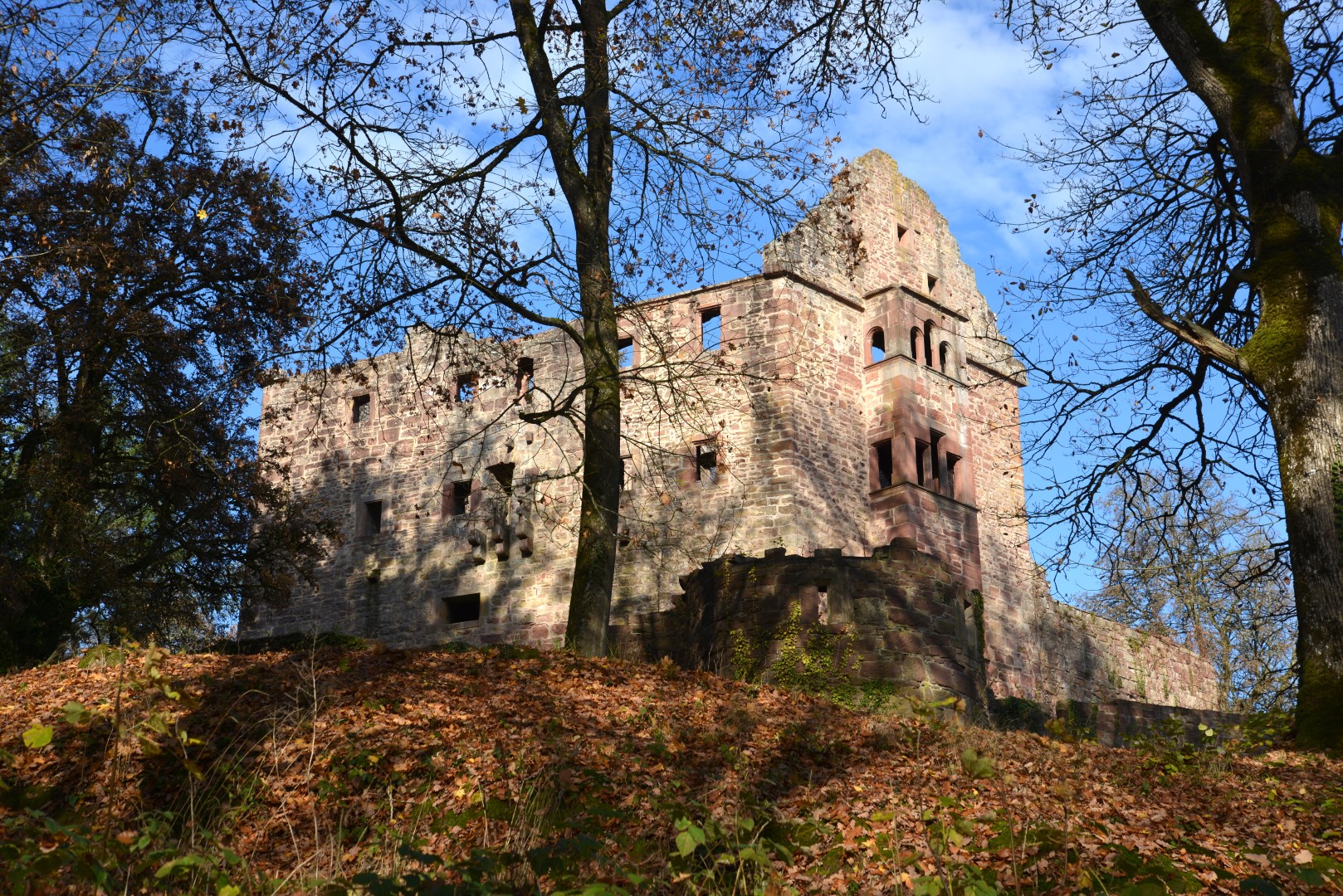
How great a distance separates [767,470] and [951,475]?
4195mm

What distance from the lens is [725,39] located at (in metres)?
12.0

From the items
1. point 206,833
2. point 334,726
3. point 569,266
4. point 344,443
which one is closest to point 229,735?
point 334,726

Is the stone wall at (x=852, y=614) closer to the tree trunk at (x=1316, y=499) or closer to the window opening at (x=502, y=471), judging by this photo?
the tree trunk at (x=1316, y=499)

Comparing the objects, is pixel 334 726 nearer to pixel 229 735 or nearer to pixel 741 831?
pixel 229 735

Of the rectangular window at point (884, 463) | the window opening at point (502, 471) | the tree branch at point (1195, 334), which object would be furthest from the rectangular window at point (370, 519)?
the tree branch at point (1195, 334)

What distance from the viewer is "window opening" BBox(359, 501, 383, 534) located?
2317 centimetres

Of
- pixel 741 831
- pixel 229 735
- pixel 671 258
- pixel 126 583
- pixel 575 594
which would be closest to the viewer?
pixel 741 831

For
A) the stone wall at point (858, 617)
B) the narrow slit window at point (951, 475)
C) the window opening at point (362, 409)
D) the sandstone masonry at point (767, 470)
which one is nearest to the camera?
the stone wall at point (858, 617)

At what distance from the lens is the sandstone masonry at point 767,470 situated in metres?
19.9

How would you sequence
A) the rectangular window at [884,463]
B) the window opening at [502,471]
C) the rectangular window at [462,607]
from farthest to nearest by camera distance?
the window opening at [502,471] < the rectangular window at [462,607] < the rectangular window at [884,463]

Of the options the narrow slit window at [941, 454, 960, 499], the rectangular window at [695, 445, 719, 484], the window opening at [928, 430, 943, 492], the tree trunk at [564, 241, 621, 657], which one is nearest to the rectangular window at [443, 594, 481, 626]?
the rectangular window at [695, 445, 719, 484]

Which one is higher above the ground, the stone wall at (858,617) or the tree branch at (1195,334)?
the tree branch at (1195,334)

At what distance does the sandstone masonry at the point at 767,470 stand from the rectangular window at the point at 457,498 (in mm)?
34

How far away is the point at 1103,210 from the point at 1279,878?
7.06 metres
